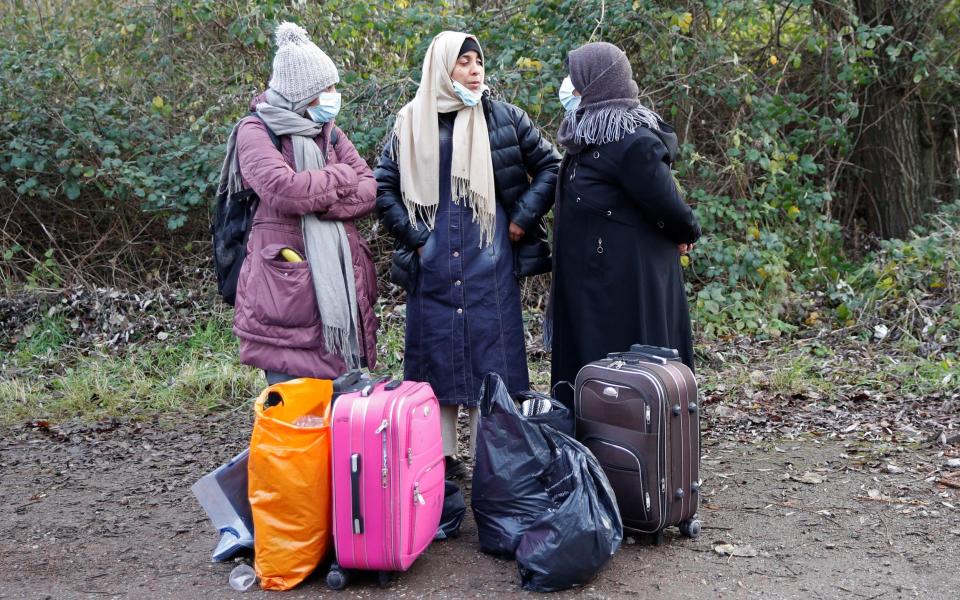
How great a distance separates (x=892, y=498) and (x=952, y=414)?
4.43 ft

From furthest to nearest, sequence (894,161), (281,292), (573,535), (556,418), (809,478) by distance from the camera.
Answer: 1. (894,161)
2. (809,478)
3. (281,292)
4. (556,418)
5. (573,535)

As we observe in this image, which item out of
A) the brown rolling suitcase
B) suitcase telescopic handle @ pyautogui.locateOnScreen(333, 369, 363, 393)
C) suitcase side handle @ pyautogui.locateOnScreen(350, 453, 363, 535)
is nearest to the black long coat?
the brown rolling suitcase

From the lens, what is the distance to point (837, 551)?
3641 millimetres

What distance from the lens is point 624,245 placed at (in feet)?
13.3

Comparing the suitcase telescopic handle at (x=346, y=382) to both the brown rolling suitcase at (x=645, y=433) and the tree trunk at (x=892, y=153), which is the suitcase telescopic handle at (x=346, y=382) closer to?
the brown rolling suitcase at (x=645, y=433)

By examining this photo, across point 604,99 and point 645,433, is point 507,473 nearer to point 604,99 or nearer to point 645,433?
point 645,433

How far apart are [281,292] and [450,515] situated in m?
1.14

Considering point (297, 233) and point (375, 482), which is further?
point (297, 233)

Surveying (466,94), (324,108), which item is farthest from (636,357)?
(324,108)

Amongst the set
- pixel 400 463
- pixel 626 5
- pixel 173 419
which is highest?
pixel 626 5

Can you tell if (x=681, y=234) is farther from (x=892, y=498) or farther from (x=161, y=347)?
(x=161, y=347)

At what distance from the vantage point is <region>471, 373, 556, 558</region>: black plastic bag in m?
3.54

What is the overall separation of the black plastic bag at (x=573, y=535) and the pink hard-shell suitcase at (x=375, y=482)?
0.42 m

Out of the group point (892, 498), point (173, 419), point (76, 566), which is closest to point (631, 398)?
point (892, 498)
